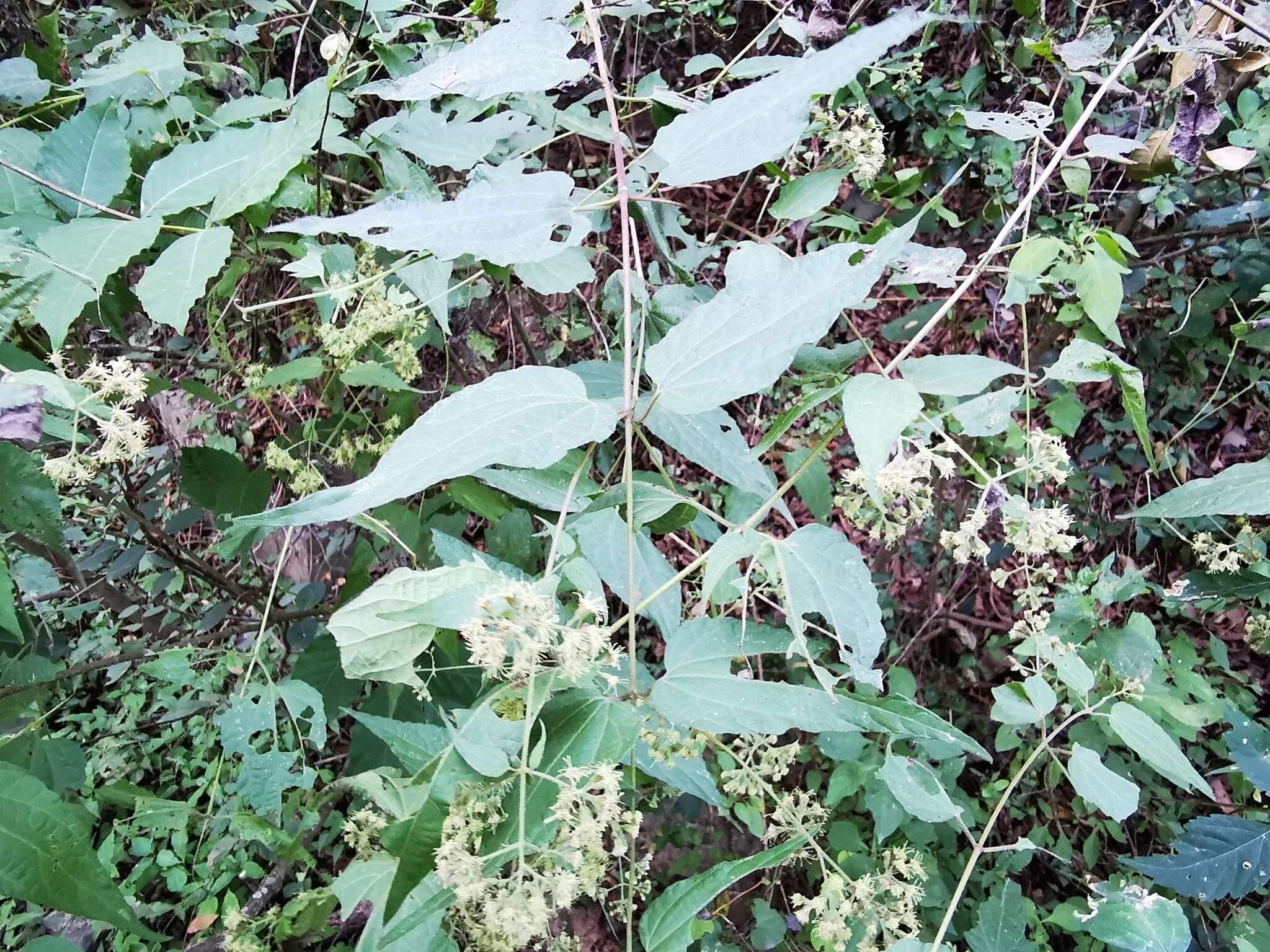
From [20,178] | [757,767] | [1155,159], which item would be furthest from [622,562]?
[1155,159]

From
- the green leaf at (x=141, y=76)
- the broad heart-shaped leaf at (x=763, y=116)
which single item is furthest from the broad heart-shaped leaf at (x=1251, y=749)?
the green leaf at (x=141, y=76)

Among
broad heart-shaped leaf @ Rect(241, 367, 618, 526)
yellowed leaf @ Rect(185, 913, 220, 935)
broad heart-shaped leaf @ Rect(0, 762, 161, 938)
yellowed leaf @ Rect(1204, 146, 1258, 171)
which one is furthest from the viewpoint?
yellowed leaf @ Rect(185, 913, 220, 935)

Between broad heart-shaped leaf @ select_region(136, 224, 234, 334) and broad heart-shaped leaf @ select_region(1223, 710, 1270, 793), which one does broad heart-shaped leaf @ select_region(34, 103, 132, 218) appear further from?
broad heart-shaped leaf @ select_region(1223, 710, 1270, 793)

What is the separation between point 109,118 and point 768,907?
253cm

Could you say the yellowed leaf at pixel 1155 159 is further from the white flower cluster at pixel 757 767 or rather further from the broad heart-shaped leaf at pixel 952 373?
the white flower cluster at pixel 757 767

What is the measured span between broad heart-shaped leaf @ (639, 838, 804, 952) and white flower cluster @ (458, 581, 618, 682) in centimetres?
30

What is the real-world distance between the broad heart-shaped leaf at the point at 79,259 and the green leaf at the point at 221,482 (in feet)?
1.84

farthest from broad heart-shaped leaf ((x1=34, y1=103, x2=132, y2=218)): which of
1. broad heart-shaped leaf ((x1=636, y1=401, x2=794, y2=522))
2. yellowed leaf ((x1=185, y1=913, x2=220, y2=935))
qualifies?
yellowed leaf ((x1=185, y1=913, x2=220, y2=935))

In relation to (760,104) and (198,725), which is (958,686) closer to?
(760,104)

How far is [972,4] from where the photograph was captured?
8.36 feet

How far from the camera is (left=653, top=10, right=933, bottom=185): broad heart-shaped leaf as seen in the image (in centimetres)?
75

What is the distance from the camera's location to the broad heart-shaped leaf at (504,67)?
0.88m

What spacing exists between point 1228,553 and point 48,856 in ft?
7.95

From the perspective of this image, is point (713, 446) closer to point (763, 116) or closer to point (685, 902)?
point (763, 116)
